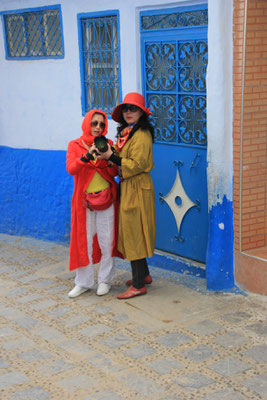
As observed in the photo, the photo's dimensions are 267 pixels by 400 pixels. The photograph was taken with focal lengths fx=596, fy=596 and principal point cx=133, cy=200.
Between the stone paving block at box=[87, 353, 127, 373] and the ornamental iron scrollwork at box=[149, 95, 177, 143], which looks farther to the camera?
the ornamental iron scrollwork at box=[149, 95, 177, 143]

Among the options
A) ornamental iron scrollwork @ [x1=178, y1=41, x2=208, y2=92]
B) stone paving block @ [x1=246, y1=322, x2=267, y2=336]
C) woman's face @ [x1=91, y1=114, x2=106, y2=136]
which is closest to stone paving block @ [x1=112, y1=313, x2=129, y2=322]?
stone paving block @ [x1=246, y1=322, x2=267, y2=336]

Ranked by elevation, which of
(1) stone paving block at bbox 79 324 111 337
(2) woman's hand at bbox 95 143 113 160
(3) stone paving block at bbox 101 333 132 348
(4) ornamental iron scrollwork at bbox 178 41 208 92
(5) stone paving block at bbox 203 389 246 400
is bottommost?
(1) stone paving block at bbox 79 324 111 337

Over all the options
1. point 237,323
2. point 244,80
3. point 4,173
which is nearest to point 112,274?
point 237,323

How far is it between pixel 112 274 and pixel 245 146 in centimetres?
180

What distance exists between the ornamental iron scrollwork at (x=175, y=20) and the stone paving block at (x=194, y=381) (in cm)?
326

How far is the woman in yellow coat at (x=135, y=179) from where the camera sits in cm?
536

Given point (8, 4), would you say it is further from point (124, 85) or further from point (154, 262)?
point (154, 262)

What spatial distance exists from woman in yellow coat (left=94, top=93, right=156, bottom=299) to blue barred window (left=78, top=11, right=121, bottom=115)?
136cm

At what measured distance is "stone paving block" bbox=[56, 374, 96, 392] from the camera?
417 centimetres

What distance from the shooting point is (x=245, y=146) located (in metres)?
5.49

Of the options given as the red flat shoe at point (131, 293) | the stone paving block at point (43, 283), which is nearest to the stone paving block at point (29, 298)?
the stone paving block at point (43, 283)

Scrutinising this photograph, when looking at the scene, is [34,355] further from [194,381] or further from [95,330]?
[194,381]

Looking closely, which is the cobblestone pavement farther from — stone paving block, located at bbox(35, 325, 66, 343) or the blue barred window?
the blue barred window

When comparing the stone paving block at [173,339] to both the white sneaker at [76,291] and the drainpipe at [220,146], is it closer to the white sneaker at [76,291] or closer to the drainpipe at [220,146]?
the drainpipe at [220,146]
